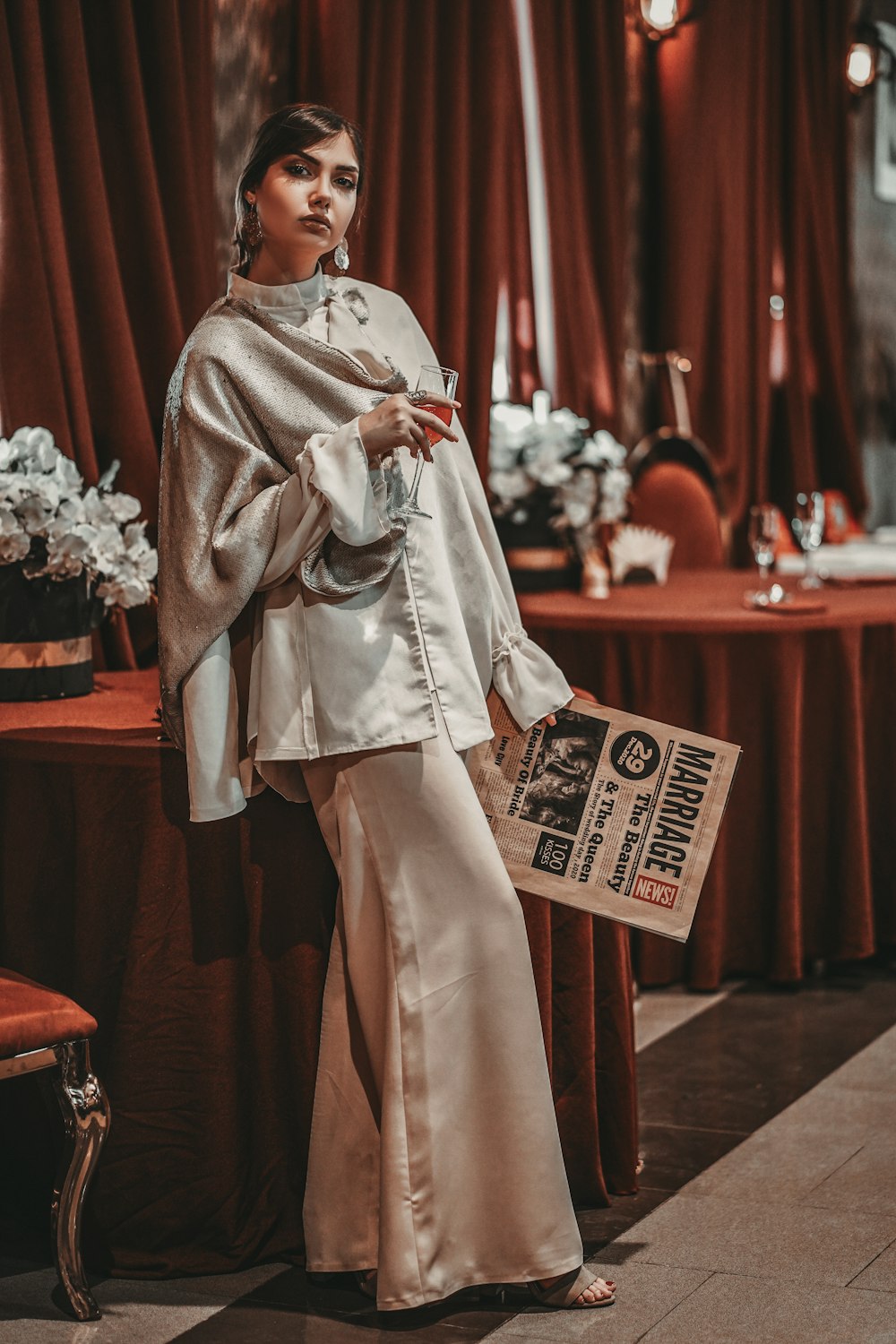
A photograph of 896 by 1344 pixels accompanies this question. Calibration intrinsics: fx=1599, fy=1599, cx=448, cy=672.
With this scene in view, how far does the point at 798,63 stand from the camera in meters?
6.49

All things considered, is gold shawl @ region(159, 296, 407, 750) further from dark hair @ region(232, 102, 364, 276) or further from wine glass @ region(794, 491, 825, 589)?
wine glass @ region(794, 491, 825, 589)

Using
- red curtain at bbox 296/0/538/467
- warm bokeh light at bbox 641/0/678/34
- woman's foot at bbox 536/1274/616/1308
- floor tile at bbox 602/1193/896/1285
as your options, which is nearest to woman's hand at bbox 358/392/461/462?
woman's foot at bbox 536/1274/616/1308

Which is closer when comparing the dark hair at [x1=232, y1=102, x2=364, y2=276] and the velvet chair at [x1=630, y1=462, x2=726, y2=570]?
the dark hair at [x1=232, y1=102, x2=364, y2=276]

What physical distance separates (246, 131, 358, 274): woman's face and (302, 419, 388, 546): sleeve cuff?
28cm

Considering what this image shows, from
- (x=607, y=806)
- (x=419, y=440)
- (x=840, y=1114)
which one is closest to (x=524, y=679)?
(x=607, y=806)

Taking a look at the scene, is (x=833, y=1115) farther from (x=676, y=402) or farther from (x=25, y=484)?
(x=676, y=402)

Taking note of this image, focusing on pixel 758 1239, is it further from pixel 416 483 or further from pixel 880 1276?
pixel 416 483

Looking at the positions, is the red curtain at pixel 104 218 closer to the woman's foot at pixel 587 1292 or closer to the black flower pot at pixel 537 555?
the black flower pot at pixel 537 555

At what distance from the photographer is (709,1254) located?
7.66 feet

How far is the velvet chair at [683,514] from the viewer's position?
523cm

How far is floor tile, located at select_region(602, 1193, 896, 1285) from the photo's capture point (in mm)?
2285

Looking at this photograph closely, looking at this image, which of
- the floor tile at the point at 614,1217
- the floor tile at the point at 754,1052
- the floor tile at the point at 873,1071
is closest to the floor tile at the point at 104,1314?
the floor tile at the point at 614,1217

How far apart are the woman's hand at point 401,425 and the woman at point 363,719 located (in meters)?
0.05

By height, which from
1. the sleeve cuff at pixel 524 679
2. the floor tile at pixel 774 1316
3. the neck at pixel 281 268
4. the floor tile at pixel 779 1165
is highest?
the neck at pixel 281 268
